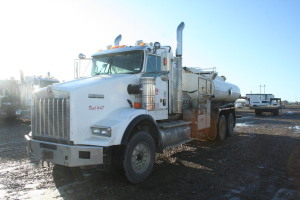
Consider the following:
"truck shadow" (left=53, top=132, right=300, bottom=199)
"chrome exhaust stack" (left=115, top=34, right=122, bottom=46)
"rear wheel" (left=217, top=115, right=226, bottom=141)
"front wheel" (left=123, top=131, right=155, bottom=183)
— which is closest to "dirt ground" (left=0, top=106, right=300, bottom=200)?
"truck shadow" (left=53, top=132, right=300, bottom=199)

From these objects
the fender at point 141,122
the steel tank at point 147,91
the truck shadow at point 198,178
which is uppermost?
the steel tank at point 147,91

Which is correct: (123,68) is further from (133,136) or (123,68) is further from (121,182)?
(121,182)

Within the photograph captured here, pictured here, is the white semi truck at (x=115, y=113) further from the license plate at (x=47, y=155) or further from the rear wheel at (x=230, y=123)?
the rear wheel at (x=230, y=123)

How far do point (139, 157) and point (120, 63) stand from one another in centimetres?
247

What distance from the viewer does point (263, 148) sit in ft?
29.5

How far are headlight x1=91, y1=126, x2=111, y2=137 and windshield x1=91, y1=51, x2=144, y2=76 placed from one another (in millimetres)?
1953

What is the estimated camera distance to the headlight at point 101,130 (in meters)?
4.74

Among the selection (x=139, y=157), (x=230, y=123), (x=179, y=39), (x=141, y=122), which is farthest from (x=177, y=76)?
(x=230, y=123)

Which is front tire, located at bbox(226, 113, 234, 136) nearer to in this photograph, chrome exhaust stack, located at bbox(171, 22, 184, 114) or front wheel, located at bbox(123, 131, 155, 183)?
chrome exhaust stack, located at bbox(171, 22, 184, 114)

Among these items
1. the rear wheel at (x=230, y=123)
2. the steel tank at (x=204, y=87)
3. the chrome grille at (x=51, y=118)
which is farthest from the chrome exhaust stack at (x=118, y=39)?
the rear wheel at (x=230, y=123)

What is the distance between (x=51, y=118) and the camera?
16.4 ft

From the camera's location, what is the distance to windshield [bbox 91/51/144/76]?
6.38 metres

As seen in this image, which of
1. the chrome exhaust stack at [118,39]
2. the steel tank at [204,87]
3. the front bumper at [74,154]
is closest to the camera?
the front bumper at [74,154]

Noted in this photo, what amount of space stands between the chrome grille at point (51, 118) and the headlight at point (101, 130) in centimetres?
47
